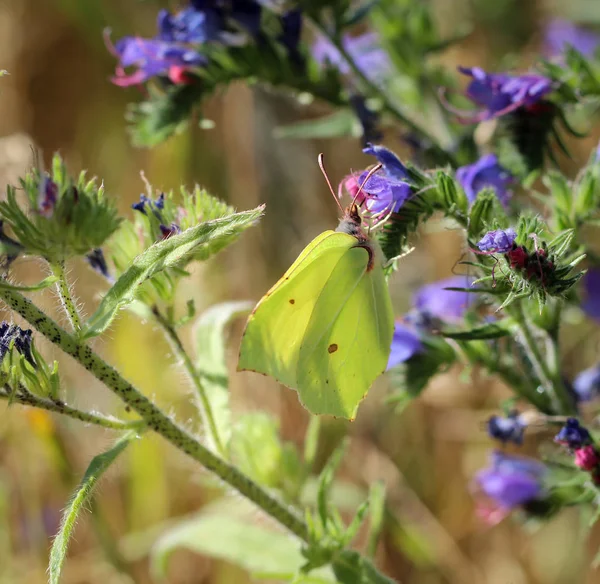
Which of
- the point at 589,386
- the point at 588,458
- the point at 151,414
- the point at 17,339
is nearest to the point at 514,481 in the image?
the point at 589,386

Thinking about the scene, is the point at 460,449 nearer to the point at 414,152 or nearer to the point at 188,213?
the point at 414,152

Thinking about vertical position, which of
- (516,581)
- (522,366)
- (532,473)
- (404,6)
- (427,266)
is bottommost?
(516,581)

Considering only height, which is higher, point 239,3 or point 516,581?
point 239,3

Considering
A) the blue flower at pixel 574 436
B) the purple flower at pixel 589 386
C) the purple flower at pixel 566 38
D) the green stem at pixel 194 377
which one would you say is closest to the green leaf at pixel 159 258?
the green stem at pixel 194 377

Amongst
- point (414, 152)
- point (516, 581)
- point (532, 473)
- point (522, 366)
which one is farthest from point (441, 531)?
point (414, 152)

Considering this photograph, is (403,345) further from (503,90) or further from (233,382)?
(233,382)

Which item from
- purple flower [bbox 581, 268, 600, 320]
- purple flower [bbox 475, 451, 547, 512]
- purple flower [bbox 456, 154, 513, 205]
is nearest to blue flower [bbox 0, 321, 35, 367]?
purple flower [bbox 456, 154, 513, 205]

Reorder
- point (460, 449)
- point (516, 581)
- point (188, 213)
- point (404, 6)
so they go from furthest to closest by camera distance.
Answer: point (460, 449) → point (516, 581) → point (404, 6) → point (188, 213)
